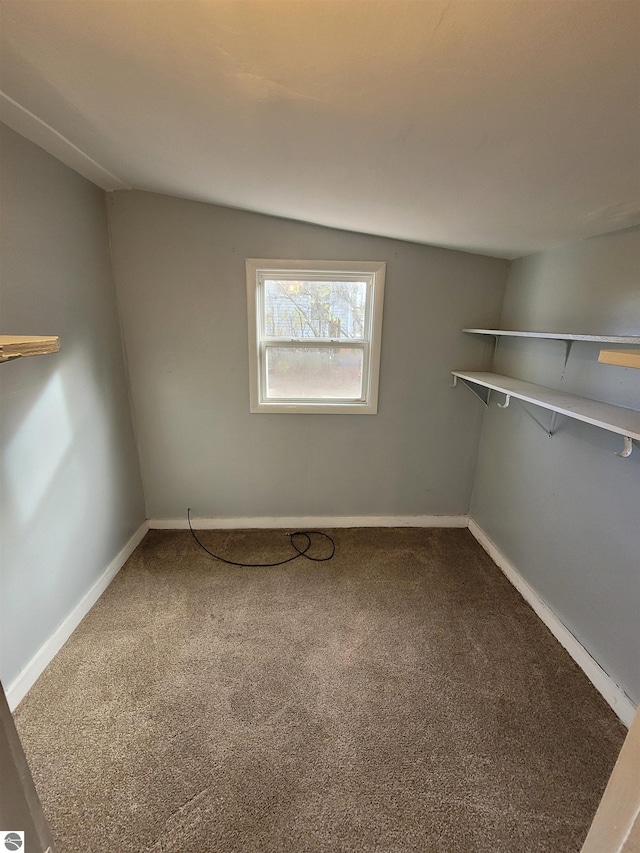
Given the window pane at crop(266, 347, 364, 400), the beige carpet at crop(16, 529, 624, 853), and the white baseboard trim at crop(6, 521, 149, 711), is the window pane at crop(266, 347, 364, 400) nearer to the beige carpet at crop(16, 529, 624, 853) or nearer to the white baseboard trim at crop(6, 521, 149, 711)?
the beige carpet at crop(16, 529, 624, 853)

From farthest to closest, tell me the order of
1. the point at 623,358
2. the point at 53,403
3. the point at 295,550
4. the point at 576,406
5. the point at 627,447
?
the point at 295,550, the point at 53,403, the point at 576,406, the point at 627,447, the point at 623,358

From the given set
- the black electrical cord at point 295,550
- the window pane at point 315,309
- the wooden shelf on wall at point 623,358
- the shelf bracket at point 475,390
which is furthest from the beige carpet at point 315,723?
the window pane at point 315,309

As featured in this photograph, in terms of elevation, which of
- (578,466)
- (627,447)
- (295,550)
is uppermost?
(627,447)

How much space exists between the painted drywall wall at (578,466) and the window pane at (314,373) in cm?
98

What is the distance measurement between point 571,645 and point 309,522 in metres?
1.66

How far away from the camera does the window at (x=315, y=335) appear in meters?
2.25

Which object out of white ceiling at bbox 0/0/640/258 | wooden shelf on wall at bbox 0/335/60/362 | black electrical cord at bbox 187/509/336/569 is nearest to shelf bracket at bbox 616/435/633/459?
white ceiling at bbox 0/0/640/258

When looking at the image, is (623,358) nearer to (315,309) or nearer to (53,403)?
(315,309)

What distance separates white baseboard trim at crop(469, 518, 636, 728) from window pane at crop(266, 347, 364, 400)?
144cm

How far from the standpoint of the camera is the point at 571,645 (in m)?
1.70

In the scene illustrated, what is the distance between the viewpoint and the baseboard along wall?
1.48m

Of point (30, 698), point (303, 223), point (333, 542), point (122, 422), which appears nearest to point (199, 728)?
point (30, 698)

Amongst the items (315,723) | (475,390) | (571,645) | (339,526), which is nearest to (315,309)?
(475,390)

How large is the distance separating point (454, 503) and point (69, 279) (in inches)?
110
